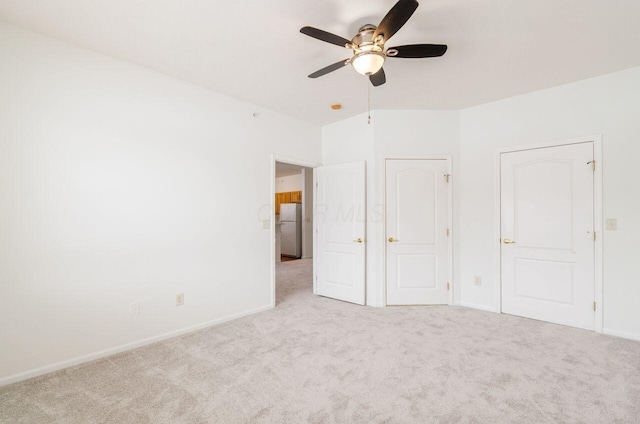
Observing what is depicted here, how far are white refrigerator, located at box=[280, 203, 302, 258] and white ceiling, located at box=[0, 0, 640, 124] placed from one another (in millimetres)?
5432

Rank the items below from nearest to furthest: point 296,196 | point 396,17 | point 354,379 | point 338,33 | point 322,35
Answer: point 396,17
point 322,35
point 354,379
point 338,33
point 296,196

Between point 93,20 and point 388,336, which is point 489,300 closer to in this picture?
point 388,336

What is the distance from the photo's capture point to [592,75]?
10.1ft

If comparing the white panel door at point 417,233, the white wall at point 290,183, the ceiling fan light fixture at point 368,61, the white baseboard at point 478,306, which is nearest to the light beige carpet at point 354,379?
the white baseboard at point 478,306

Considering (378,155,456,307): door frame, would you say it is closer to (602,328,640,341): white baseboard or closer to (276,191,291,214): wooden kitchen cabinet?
(602,328,640,341): white baseboard

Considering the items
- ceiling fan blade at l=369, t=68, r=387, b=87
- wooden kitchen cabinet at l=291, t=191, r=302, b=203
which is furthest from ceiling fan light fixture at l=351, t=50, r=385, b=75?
wooden kitchen cabinet at l=291, t=191, r=302, b=203

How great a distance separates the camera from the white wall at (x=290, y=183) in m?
9.11

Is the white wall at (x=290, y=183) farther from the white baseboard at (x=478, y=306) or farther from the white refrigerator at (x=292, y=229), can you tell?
the white baseboard at (x=478, y=306)

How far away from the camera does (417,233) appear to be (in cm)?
407

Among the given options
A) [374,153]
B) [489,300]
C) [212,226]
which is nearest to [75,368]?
[212,226]

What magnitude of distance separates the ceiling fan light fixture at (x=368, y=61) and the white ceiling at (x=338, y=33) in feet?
0.93

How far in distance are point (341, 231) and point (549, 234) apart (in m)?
2.52

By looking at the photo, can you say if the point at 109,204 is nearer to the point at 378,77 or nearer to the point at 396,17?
the point at 378,77

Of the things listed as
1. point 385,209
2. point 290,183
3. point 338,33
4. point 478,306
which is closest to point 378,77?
point 338,33
